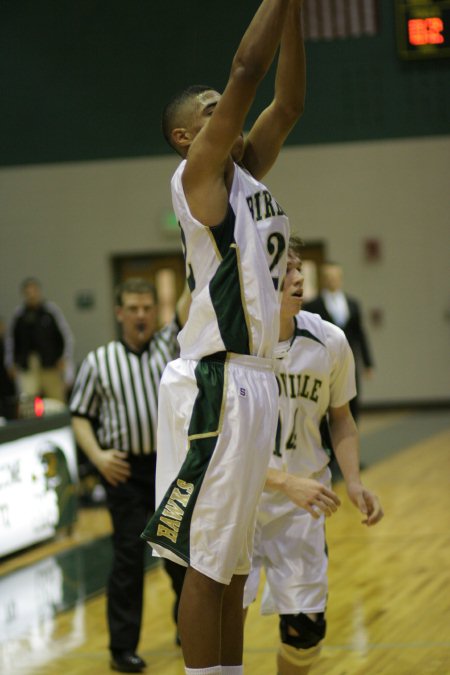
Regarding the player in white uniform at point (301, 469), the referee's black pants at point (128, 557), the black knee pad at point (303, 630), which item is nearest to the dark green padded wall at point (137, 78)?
the player in white uniform at point (301, 469)

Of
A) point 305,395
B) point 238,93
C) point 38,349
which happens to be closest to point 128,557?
point 305,395

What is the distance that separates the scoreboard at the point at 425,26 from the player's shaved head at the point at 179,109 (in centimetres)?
188

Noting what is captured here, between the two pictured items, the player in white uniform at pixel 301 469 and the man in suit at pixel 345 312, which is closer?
the player in white uniform at pixel 301 469

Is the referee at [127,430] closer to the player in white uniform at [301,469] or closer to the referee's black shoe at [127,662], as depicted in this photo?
the referee's black shoe at [127,662]

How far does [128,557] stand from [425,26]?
104 inches

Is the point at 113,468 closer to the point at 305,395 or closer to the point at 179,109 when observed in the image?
the point at 305,395

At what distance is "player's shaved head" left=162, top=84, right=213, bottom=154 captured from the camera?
2.80 meters

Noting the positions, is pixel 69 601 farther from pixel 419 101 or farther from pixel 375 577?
pixel 419 101

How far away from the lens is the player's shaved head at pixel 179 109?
2799mm

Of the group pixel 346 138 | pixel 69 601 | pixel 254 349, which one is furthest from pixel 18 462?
pixel 254 349

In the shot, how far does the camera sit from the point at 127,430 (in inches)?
202

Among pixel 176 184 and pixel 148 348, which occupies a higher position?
pixel 176 184

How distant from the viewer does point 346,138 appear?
183 inches

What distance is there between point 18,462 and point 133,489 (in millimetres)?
2399
